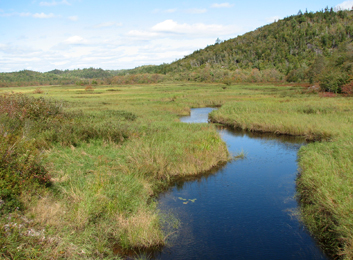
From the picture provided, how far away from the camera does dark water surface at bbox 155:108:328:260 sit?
7555 mm

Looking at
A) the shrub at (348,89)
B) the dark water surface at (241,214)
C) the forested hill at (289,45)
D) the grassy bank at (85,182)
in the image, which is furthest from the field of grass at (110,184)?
the forested hill at (289,45)

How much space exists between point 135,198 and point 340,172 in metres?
7.03

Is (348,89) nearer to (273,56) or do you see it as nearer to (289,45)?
(273,56)

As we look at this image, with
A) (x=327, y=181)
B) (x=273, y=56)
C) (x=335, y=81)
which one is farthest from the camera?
(x=273, y=56)

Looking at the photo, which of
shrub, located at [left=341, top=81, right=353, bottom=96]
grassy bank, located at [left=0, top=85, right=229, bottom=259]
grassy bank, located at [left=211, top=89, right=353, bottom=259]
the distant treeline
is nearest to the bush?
shrub, located at [left=341, top=81, right=353, bottom=96]

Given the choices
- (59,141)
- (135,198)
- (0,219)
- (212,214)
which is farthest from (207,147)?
(0,219)

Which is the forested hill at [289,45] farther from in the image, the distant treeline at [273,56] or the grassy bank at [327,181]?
the grassy bank at [327,181]

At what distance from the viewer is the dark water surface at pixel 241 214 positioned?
7.55 meters

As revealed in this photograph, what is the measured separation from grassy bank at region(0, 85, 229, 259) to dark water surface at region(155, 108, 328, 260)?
0.75 meters

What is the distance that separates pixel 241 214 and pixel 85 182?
529 cm

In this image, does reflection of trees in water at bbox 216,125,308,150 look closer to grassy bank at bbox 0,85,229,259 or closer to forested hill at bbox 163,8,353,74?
grassy bank at bbox 0,85,229,259

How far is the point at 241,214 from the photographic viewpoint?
31.4ft

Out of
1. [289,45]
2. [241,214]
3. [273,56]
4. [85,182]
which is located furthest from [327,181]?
[289,45]

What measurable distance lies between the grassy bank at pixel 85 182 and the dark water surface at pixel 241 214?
746 mm
